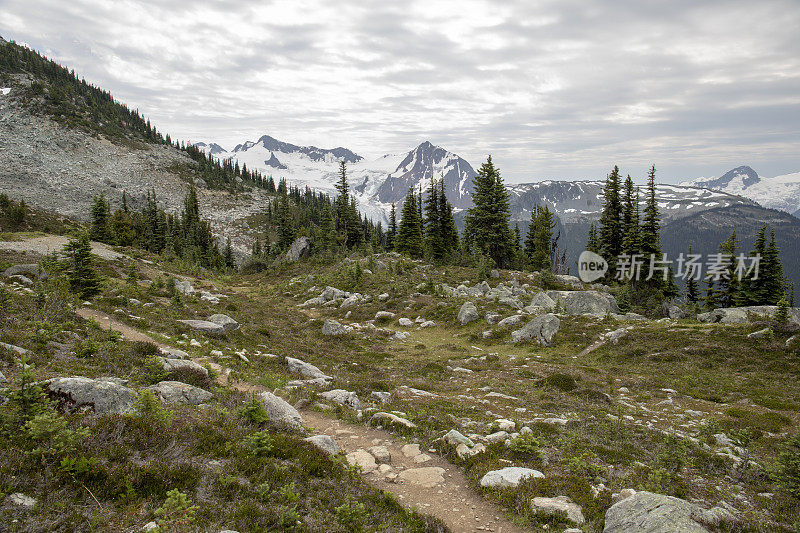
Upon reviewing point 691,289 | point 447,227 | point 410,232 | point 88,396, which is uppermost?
point 447,227

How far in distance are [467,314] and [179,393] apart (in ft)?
72.2

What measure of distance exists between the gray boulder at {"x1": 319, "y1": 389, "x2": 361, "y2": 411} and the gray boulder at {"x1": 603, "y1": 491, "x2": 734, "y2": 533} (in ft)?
24.5

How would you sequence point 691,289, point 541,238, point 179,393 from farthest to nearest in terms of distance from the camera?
point 541,238 < point 691,289 < point 179,393

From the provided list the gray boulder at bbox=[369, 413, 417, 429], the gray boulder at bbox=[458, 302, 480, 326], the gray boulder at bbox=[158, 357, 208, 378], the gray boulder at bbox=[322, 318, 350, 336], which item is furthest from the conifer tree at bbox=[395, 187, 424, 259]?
the gray boulder at bbox=[369, 413, 417, 429]

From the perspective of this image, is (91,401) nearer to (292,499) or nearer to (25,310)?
(292,499)

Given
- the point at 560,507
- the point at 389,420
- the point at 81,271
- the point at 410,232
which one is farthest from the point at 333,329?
the point at 410,232

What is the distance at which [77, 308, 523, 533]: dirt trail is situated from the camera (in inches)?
272

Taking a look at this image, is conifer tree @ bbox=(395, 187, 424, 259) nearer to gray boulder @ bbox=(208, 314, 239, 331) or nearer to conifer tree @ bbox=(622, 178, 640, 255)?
conifer tree @ bbox=(622, 178, 640, 255)

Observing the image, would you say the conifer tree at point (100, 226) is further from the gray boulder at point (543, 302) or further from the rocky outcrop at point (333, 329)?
the gray boulder at point (543, 302)

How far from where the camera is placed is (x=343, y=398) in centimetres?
1233

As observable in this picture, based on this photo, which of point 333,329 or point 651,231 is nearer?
point 333,329

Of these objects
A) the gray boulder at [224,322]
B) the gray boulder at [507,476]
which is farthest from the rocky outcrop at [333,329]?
the gray boulder at [507,476]

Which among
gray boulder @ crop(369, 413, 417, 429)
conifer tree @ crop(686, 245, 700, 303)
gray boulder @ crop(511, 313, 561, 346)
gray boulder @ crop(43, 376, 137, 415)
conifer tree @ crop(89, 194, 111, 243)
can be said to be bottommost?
conifer tree @ crop(686, 245, 700, 303)

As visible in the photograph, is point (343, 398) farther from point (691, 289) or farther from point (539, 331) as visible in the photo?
point (691, 289)
